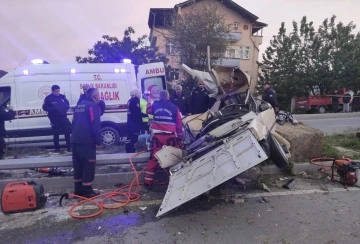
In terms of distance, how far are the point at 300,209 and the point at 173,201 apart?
1735mm

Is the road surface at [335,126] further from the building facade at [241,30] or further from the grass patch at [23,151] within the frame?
the building facade at [241,30]

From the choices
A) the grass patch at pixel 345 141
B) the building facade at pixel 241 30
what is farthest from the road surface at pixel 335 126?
the building facade at pixel 241 30

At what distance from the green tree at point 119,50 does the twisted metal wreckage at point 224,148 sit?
11.8 meters

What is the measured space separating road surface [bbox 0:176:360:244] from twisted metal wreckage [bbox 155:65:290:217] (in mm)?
324

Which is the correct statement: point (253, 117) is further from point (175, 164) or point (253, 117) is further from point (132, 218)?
point (132, 218)

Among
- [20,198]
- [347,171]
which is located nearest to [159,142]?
[20,198]

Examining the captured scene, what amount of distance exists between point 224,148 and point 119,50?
45.8 ft

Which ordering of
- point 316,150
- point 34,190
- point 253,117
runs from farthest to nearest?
point 316,150 → point 253,117 → point 34,190

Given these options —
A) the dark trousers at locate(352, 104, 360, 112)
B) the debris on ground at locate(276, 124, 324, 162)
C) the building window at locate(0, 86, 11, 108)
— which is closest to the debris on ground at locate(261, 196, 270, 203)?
the debris on ground at locate(276, 124, 324, 162)

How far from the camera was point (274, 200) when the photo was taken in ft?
14.1

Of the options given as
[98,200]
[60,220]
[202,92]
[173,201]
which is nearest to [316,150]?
[202,92]

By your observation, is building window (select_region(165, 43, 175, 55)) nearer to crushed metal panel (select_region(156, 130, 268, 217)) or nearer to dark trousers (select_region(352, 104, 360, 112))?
dark trousers (select_region(352, 104, 360, 112))

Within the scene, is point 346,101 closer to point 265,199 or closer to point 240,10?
point 240,10

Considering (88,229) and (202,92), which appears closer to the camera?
(88,229)
